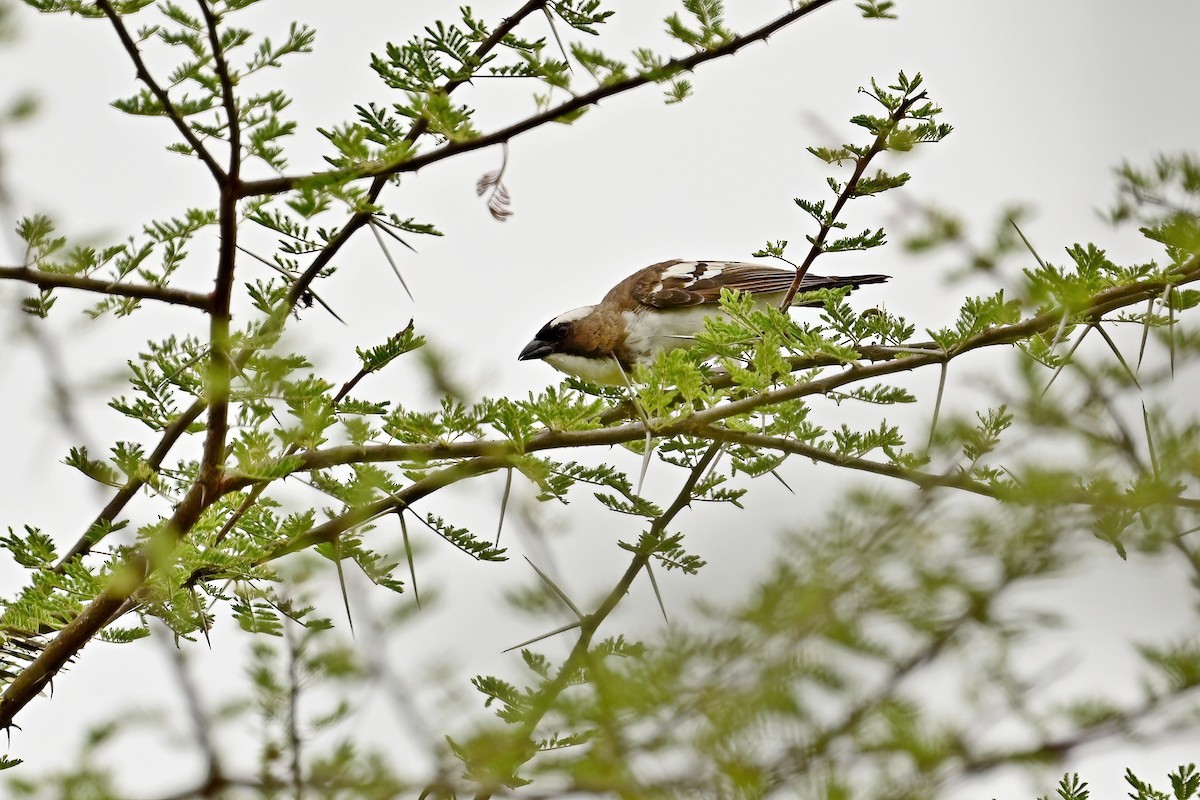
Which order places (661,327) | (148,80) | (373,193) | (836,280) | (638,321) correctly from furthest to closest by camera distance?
(638,321), (661,327), (836,280), (373,193), (148,80)

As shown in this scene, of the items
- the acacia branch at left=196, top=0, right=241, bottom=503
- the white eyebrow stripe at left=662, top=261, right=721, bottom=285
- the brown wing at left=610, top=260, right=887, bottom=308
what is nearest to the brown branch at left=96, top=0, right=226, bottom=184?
the acacia branch at left=196, top=0, right=241, bottom=503

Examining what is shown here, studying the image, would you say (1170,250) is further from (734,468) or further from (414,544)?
(414,544)

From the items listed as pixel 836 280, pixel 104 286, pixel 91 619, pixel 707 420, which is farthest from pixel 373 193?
pixel 836 280

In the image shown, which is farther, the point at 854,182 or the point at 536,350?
the point at 536,350

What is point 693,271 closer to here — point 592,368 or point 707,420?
point 592,368

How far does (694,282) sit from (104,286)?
174 inches

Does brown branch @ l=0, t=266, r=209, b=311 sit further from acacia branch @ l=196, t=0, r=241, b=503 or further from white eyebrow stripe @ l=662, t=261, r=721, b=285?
white eyebrow stripe @ l=662, t=261, r=721, b=285

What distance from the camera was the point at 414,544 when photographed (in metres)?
2.58

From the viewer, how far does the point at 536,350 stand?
21.5ft

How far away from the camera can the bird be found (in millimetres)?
6562

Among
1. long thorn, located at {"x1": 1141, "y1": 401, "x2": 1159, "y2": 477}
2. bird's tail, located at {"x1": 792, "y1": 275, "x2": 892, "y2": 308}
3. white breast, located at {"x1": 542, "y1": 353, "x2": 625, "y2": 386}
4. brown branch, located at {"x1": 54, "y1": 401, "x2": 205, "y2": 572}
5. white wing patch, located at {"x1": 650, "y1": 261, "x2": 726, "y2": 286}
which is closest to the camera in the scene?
long thorn, located at {"x1": 1141, "y1": 401, "x2": 1159, "y2": 477}

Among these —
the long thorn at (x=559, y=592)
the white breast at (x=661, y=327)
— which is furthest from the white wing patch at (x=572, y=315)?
the long thorn at (x=559, y=592)

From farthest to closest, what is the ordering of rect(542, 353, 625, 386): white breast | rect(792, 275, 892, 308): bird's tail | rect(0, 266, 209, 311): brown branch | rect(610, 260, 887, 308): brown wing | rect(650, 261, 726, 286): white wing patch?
rect(650, 261, 726, 286): white wing patch → rect(610, 260, 887, 308): brown wing → rect(542, 353, 625, 386): white breast → rect(792, 275, 892, 308): bird's tail → rect(0, 266, 209, 311): brown branch

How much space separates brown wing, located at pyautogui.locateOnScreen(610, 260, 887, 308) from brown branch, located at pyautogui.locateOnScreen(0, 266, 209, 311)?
4.17 metres
